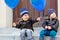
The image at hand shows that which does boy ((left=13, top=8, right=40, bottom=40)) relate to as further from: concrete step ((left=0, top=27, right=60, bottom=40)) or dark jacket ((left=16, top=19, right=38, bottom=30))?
concrete step ((left=0, top=27, right=60, bottom=40))

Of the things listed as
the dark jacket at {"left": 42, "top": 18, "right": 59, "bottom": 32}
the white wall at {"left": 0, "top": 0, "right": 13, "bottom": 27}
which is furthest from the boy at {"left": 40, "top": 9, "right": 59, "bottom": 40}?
the white wall at {"left": 0, "top": 0, "right": 13, "bottom": 27}

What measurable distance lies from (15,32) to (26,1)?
6.38ft

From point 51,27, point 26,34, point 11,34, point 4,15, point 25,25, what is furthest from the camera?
point 4,15

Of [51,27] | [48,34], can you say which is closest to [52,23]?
[51,27]

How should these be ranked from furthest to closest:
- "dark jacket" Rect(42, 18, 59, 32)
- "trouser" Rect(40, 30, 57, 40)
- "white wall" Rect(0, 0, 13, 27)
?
"white wall" Rect(0, 0, 13, 27) → "dark jacket" Rect(42, 18, 59, 32) → "trouser" Rect(40, 30, 57, 40)

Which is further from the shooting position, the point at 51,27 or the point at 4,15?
the point at 4,15

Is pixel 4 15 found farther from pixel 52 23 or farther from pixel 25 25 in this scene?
pixel 52 23

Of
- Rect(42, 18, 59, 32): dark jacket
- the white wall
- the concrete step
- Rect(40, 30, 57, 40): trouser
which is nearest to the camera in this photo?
Rect(40, 30, 57, 40): trouser

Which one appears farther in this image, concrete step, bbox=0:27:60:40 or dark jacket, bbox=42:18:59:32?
concrete step, bbox=0:27:60:40

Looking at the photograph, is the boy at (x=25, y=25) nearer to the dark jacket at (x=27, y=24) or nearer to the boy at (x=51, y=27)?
the dark jacket at (x=27, y=24)

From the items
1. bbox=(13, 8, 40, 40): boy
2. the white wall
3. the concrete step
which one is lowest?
the concrete step

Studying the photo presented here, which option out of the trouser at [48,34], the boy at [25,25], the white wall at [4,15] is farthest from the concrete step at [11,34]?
the white wall at [4,15]

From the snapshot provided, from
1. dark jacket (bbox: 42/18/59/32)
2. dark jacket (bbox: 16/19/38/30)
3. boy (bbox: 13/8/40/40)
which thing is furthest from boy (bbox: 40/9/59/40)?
dark jacket (bbox: 16/19/38/30)

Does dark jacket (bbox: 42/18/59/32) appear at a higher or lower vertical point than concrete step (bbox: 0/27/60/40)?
higher
